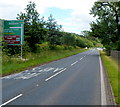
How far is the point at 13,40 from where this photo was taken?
25234mm

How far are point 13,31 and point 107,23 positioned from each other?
27.3 meters

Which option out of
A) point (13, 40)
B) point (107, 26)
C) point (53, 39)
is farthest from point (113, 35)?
point (13, 40)

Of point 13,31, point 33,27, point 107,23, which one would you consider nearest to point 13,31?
point 13,31

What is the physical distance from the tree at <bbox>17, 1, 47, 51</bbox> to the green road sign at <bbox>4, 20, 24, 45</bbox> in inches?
357

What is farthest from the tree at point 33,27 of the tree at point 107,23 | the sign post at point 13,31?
the tree at point 107,23

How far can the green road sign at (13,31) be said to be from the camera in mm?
24359

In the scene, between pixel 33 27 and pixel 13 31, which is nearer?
pixel 13 31

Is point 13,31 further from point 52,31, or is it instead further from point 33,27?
point 52,31

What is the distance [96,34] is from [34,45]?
1935cm

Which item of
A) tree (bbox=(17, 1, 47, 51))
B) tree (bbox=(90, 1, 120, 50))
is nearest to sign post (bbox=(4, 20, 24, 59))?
tree (bbox=(17, 1, 47, 51))

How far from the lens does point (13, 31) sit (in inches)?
976

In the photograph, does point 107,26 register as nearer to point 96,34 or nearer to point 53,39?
point 96,34

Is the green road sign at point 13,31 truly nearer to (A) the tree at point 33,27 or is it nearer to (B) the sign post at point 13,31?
(B) the sign post at point 13,31

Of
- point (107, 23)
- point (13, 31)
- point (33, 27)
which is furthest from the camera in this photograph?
point (107, 23)
